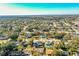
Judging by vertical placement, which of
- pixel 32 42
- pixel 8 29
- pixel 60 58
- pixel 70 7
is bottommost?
pixel 60 58

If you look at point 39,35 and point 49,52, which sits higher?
point 39,35

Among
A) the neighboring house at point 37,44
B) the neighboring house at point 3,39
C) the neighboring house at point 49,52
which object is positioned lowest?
the neighboring house at point 49,52

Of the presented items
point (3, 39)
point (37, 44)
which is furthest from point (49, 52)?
point (3, 39)

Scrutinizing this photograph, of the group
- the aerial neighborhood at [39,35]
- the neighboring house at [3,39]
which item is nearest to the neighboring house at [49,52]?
the aerial neighborhood at [39,35]

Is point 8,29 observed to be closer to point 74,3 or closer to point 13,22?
point 13,22

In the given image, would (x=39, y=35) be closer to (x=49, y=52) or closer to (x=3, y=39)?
(x=49, y=52)

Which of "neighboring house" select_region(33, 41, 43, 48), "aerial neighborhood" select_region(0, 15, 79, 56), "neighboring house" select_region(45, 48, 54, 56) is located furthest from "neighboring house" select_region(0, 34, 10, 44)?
"neighboring house" select_region(45, 48, 54, 56)

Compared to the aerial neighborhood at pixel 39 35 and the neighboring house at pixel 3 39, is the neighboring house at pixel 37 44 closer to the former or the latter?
the aerial neighborhood at pixel 39 35

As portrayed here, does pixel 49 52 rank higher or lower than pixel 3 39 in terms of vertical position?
lower

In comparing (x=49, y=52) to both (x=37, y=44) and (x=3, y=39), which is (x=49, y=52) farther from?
(x=3, y=39)

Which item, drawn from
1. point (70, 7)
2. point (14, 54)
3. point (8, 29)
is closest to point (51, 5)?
point (70, 7)

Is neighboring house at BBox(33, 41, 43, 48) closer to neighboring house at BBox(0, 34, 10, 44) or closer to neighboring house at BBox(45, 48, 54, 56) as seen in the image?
neighboring house at BBox(45, 48, 54, 56)
